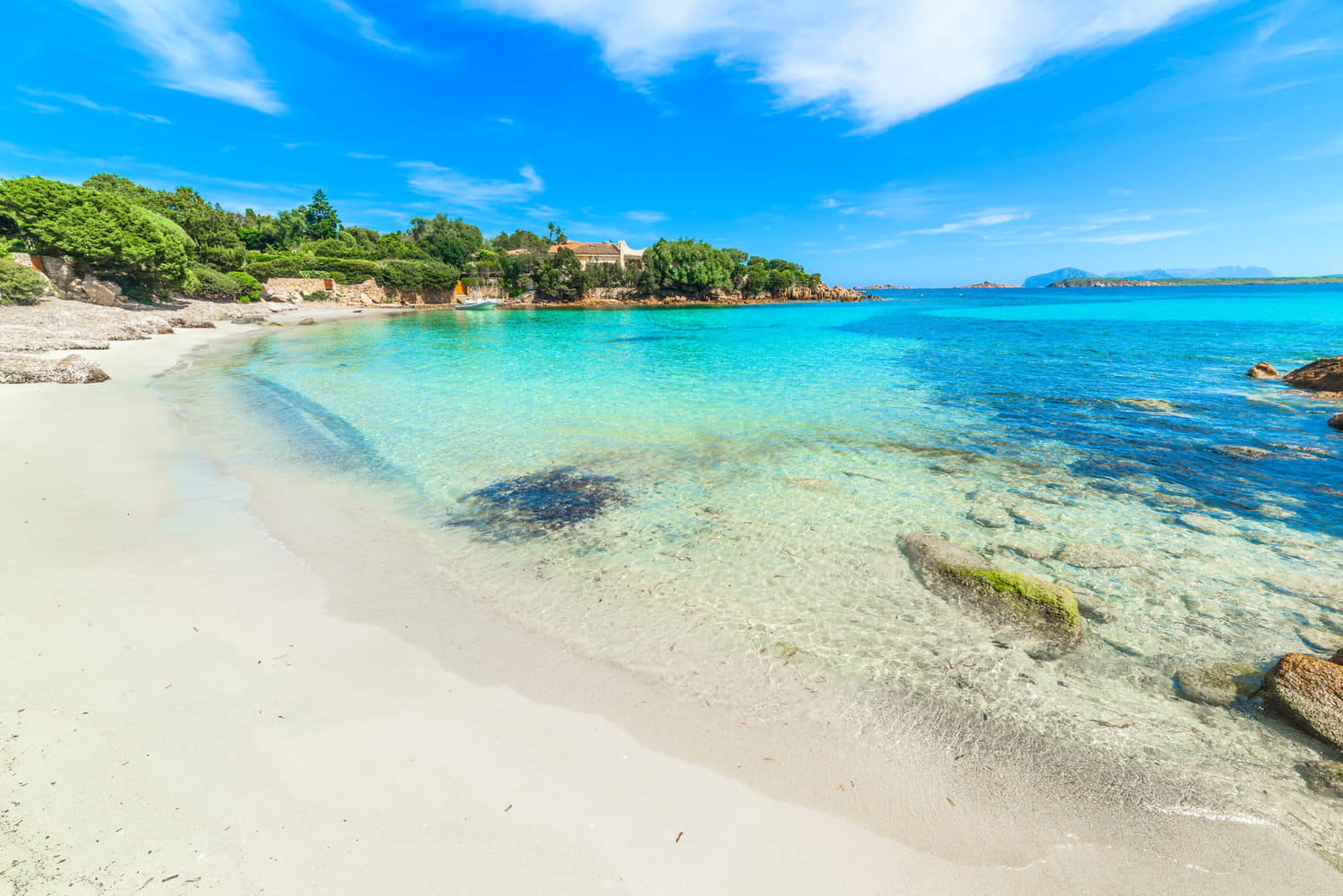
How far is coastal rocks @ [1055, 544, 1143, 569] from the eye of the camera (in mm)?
6254

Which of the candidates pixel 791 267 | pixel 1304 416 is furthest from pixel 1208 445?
pixel 791 267

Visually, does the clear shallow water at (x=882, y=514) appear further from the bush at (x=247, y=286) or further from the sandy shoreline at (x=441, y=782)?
the bush at (x=247, y=286)

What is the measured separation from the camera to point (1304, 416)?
13633mm

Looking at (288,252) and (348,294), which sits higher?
(288,252)

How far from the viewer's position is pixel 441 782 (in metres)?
3.27

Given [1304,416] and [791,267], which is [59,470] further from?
[791,267]

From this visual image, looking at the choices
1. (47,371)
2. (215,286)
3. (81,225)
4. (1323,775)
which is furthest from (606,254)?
(1323,775)

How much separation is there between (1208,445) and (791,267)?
13186 centimetres

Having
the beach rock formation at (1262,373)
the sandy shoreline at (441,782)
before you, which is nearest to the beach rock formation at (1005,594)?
the sandy shoreline at (441,782)

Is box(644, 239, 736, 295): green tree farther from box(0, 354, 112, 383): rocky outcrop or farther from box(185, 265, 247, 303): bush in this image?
box(0, 354, 112, 383): rocky outcrop

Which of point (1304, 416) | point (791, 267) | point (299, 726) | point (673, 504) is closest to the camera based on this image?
point (299, 726)

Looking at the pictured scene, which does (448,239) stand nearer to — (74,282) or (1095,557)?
(74,282)

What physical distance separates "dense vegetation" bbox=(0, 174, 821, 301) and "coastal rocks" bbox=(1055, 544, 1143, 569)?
52034 millimetres

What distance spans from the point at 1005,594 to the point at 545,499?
6550 millimetres
